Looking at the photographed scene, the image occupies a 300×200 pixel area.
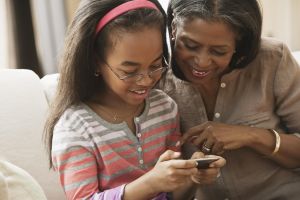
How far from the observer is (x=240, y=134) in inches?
50.8

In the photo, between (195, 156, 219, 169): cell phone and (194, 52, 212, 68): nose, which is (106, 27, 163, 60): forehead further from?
(195, 156, 219, 169): cell phone

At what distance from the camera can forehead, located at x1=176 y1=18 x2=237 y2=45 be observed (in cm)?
118

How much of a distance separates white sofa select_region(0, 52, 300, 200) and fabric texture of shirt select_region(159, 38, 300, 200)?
0.47 metres

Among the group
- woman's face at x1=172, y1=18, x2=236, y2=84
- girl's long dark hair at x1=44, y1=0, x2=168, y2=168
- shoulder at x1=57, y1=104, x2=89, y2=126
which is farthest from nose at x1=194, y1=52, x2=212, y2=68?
shoulder at x1=57, y1=104, x2=89, y2=126

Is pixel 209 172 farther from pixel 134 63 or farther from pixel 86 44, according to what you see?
pixel 86 44

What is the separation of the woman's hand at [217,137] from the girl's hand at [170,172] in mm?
208

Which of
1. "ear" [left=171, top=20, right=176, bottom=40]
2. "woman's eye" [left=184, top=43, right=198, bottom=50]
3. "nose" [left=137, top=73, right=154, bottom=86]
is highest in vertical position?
"ear" [left=171, top=20, right=176, bottom=40]

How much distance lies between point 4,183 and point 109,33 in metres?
0.44

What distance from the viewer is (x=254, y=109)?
53.4 inches

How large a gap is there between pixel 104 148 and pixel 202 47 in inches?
15.0

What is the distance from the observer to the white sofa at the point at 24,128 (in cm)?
146

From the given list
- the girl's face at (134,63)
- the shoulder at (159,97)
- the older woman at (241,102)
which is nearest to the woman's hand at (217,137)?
the older woman at (241,102)

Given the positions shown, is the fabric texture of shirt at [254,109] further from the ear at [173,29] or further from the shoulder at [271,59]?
the ear at [173,29]

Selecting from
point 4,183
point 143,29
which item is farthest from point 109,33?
point 4,183
